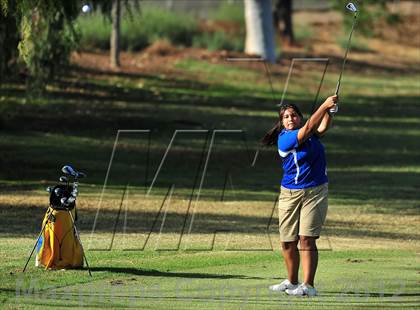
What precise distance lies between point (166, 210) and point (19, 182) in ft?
13.2

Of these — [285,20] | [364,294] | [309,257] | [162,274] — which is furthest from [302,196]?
[285,20]

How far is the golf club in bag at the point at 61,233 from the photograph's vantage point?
12758mm

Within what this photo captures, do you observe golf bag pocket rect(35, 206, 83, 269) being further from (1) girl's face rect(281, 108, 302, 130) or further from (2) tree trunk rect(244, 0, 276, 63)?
(2) tree trunk rect(244, 0, 276, 63)

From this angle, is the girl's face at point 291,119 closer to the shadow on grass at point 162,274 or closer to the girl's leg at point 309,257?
the girl's leg at point 309,257

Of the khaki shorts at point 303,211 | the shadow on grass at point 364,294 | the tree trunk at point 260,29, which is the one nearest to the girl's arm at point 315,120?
the khaki shorts at point 303,211

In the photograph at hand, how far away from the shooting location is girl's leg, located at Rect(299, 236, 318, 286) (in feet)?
37.5

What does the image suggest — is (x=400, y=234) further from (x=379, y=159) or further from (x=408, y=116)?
(x=408, y=116)

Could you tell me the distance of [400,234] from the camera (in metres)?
18.0

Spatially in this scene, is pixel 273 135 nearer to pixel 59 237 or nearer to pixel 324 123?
pixel 324 123

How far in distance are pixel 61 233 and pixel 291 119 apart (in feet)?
8.96

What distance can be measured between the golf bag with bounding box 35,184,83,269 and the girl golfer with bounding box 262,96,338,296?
7.68 ft

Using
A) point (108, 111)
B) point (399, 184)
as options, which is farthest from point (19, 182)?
point (108, 111)

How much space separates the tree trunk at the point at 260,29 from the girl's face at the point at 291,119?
3681 cm

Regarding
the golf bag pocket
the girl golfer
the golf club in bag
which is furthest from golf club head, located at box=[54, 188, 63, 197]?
the girl golfer
